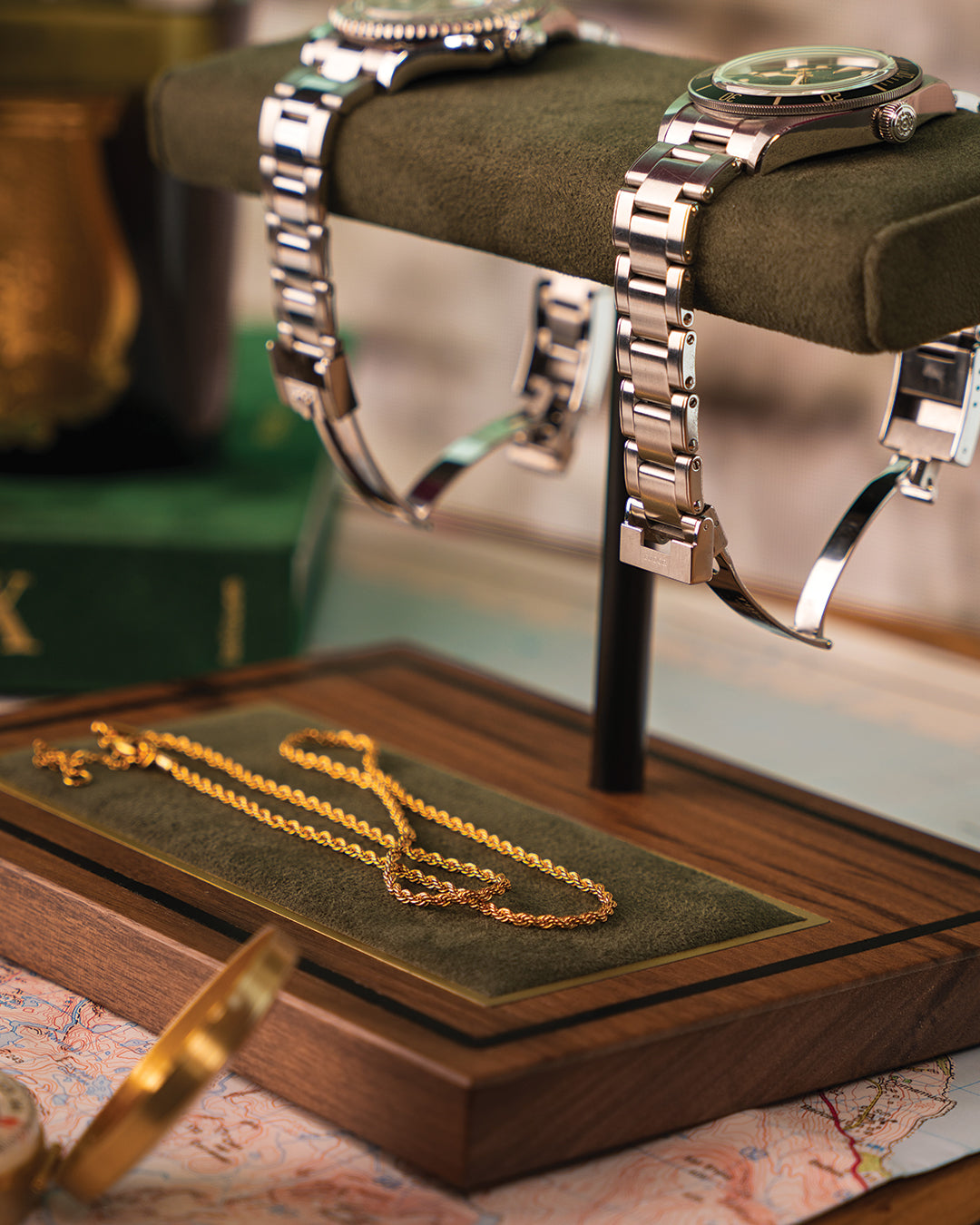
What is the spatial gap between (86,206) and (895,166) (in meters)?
0.56

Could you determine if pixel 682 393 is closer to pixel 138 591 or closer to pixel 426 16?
pixel 426 16

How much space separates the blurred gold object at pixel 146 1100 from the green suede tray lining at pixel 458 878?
73mm

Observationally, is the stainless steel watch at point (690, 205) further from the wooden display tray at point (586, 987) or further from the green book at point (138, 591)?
the green book at point (138, 591)

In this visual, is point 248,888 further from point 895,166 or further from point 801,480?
point 801,480

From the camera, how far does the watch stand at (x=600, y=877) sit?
1.43 feet

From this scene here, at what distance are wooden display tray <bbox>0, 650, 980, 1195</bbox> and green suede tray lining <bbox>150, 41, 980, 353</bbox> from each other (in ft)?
0.61

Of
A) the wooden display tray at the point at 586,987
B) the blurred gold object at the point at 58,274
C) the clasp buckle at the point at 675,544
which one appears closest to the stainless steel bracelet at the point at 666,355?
the clasp buckle at the point at 675,544

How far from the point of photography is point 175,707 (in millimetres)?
699

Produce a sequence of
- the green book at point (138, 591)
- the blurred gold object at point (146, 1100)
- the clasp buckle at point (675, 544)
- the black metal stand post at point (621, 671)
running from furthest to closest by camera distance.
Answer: the green book at point (138, 591)
the black metal stand post at point (621, 671)
the clasp buckle at point (675, 544)
the blurred gold object at point (146, 1100)

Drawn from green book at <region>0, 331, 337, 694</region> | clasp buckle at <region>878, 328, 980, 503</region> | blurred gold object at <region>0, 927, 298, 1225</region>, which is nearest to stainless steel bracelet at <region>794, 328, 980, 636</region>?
clasp buckle at <region>878, 328, 980, 503</region>

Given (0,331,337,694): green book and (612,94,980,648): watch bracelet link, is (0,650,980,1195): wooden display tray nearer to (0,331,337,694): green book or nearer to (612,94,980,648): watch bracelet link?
(612,94,980,648): watch bracelet link

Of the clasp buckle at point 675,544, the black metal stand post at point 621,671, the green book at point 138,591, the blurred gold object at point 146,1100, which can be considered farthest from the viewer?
the green book at point 138,591

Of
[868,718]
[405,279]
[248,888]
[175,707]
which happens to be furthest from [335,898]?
[405,279]

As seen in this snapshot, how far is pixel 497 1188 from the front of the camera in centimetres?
44
